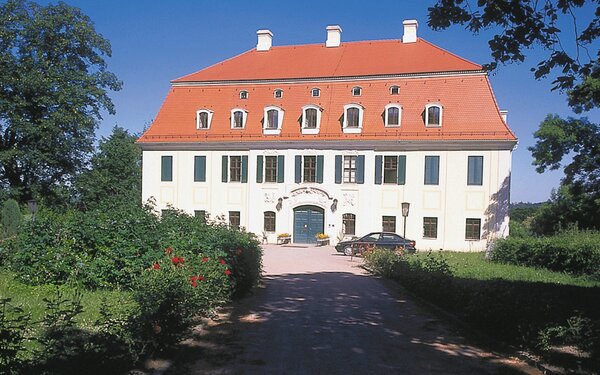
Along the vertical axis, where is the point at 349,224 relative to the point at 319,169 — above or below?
below

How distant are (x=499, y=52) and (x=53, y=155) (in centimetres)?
3384

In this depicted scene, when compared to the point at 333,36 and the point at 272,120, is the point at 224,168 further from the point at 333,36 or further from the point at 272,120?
the point at 333,36

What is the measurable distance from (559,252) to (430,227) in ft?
40.6

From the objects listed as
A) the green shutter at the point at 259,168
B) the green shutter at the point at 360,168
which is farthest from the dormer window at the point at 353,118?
the green shutter at the point at 259,168

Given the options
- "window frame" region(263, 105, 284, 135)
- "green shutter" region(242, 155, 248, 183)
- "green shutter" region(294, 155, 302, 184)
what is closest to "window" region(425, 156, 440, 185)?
"green shutter" region(294, 155, 302, 184)

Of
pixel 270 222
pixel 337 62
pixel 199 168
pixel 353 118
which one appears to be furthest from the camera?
pixel 337 62

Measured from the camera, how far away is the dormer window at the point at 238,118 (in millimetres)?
34969

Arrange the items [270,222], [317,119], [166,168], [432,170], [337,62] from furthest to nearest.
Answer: [337,62] < [166,168] < [270,222] < [317,119] < [432,170]

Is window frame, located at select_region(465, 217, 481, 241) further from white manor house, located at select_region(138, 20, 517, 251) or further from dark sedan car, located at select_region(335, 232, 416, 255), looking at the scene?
dark sedan car, located at select_region(335, 232, 416, 255)

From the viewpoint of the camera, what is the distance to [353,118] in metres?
33.2

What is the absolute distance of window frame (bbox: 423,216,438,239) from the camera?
31891 millimetres

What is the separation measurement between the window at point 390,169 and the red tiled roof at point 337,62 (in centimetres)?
594

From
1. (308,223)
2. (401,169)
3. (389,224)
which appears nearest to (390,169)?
(401,169)

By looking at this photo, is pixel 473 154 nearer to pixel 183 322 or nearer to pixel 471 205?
pixel 471 205
